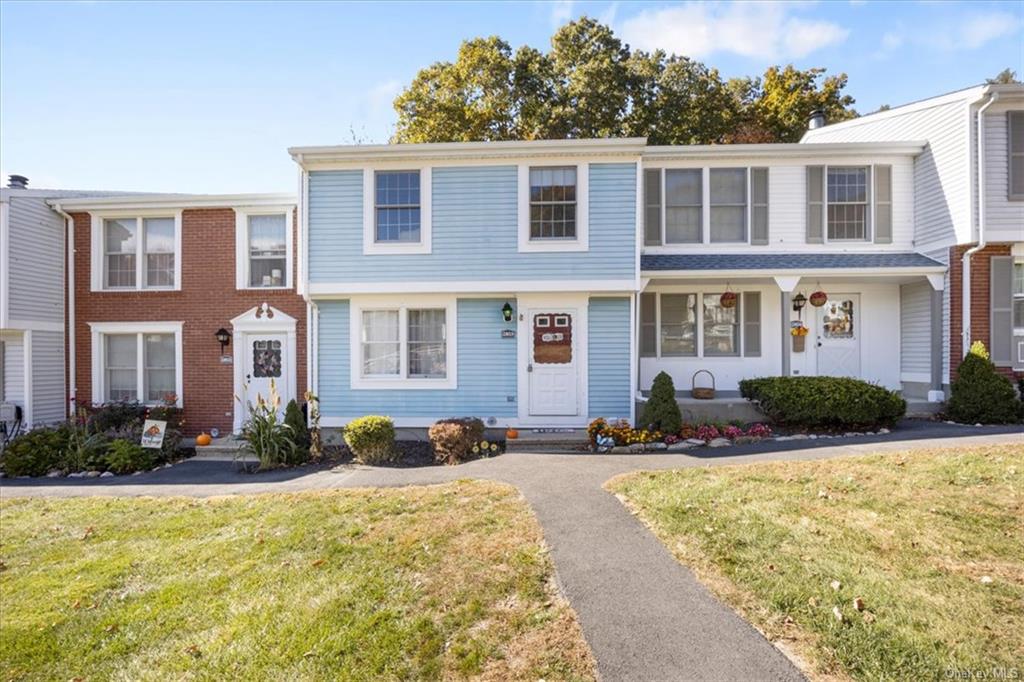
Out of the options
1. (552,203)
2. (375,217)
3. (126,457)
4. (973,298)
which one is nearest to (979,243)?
(973,298)

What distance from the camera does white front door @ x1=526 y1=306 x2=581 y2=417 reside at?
10484mm

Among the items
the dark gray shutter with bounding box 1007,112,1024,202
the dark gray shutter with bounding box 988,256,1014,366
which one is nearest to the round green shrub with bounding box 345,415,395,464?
the dark gray shutter with bounding box 988,256,1014,366

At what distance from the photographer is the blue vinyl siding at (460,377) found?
416 inches

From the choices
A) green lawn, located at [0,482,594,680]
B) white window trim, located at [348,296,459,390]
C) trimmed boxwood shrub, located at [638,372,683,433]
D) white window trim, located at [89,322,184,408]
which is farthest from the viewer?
white window trim, located at [89,322,184,408]

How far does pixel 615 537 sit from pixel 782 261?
8.93 metres

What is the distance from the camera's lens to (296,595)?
4.25 m

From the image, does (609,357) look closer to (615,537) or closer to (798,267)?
(798,267)

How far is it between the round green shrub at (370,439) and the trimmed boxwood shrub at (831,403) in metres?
7.67

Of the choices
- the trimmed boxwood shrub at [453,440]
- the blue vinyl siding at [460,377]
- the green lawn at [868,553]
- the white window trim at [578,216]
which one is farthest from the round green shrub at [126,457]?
the green lawn at [868,553]

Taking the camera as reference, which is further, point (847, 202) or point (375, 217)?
point (847, 202)

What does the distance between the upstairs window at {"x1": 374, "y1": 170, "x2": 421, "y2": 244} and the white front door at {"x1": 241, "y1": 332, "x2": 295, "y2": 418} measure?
11.6 ft

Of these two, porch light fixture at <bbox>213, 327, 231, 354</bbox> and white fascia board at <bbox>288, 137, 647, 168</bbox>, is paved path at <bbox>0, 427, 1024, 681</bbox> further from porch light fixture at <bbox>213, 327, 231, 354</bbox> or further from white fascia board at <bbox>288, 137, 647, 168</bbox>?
white fascia board at <bbox>288, 137, 647, 168</bbox>

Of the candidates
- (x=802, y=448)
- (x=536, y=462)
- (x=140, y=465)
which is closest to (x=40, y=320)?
(x=140, y=465)

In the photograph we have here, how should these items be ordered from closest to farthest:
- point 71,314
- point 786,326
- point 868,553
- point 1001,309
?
point 868,553, point 1001,309, point 786,326, point 71,314
